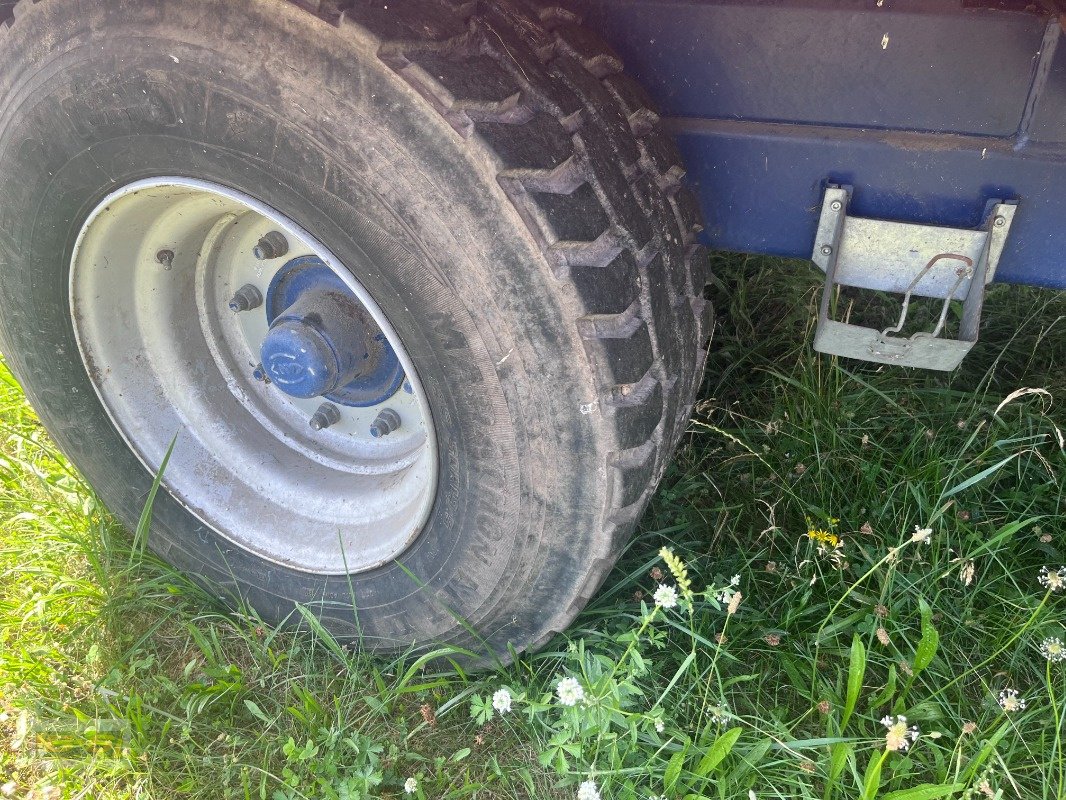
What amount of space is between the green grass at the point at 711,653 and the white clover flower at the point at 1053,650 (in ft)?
0.07

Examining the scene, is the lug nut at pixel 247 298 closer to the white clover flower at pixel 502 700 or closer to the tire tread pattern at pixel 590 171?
the tire tread pattern at pixel 590 171

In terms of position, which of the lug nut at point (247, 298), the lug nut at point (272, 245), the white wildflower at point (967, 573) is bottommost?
the white wildflower at point (967, 573)

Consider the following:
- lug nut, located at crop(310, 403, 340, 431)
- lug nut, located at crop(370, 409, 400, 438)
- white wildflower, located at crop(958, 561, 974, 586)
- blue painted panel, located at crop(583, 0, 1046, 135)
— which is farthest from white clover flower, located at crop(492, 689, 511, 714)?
blue painted panel, located at crop(583, 0, 1046, 135)

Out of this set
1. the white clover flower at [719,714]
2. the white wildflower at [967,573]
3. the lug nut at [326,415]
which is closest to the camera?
the white clover flower at [719,714]

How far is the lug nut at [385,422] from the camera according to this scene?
180 cm

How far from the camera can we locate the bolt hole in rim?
1651 millimetres

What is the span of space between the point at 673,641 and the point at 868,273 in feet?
2.66

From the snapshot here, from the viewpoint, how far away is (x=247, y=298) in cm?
182

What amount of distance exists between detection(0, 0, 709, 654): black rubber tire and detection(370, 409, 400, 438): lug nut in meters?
0.28

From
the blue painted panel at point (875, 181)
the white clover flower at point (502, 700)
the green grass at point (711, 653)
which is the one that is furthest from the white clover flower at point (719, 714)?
the blue painted panel at point (875, 181)

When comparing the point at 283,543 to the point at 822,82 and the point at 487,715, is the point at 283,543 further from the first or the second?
the point at 822,82

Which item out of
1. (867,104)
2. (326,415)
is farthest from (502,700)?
(867,104)

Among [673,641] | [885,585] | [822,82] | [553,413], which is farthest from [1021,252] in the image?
[673,641]

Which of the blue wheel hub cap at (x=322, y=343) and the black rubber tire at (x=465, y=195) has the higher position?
the black rubber tire at (x=465, y=195)
